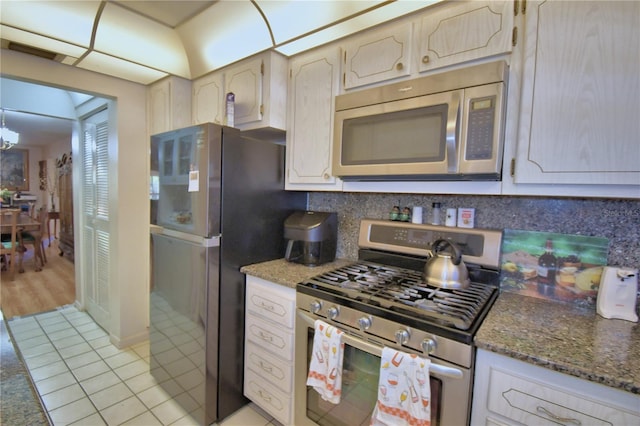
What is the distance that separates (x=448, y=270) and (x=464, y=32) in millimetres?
1023

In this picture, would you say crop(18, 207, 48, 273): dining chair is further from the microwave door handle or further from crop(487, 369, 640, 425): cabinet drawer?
crop(487, 369, 640, 425): cabinet drawer

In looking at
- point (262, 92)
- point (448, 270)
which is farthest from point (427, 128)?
point (262, 92)

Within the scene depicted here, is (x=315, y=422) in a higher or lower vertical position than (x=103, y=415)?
higher

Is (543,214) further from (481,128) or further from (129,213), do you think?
(129,213)

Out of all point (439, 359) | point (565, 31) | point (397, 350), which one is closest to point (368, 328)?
point (397, 350)

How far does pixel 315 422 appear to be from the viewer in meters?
1.44

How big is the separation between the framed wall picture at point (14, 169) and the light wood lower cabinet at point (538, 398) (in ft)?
32.0

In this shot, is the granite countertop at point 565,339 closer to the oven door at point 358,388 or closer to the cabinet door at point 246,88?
the oven door at point 358,388

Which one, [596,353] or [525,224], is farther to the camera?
[525,224]

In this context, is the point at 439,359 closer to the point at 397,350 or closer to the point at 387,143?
the point at 397,350

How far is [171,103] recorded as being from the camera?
2.25 meters

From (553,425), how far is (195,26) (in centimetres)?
252

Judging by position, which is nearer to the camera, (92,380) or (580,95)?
(580,95)

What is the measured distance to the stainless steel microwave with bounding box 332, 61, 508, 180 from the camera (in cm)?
119
